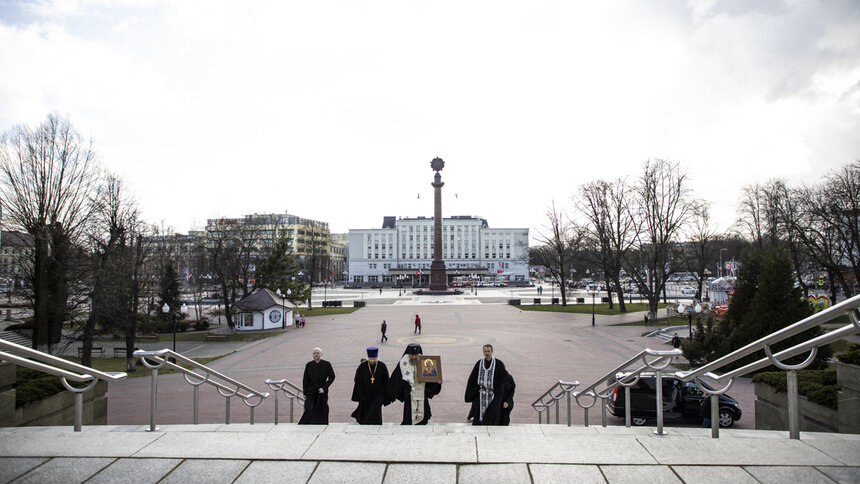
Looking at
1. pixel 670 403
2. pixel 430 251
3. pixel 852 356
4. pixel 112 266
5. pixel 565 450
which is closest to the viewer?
pixel 565 450

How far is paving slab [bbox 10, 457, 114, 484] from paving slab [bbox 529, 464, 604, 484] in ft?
13.2

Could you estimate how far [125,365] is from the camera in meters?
22.8

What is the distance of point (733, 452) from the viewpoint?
15.0ft

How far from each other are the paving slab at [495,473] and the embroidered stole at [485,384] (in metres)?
2.74

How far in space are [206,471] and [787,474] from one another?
515 cm

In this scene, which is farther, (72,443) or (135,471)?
(72,443)

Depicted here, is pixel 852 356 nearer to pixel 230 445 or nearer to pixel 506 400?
pixel 506 400

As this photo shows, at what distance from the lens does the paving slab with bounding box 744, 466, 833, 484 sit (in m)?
3.94

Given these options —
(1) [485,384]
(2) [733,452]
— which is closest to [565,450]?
(2) [733,452]

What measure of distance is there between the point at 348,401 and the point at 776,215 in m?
37.8

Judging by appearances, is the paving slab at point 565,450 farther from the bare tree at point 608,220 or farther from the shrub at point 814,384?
the bare tree at point 608,220

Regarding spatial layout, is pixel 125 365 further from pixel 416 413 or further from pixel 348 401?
pixel 416 413

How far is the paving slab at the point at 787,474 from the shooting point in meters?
3.94

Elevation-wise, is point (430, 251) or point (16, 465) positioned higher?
point (430, 251)
